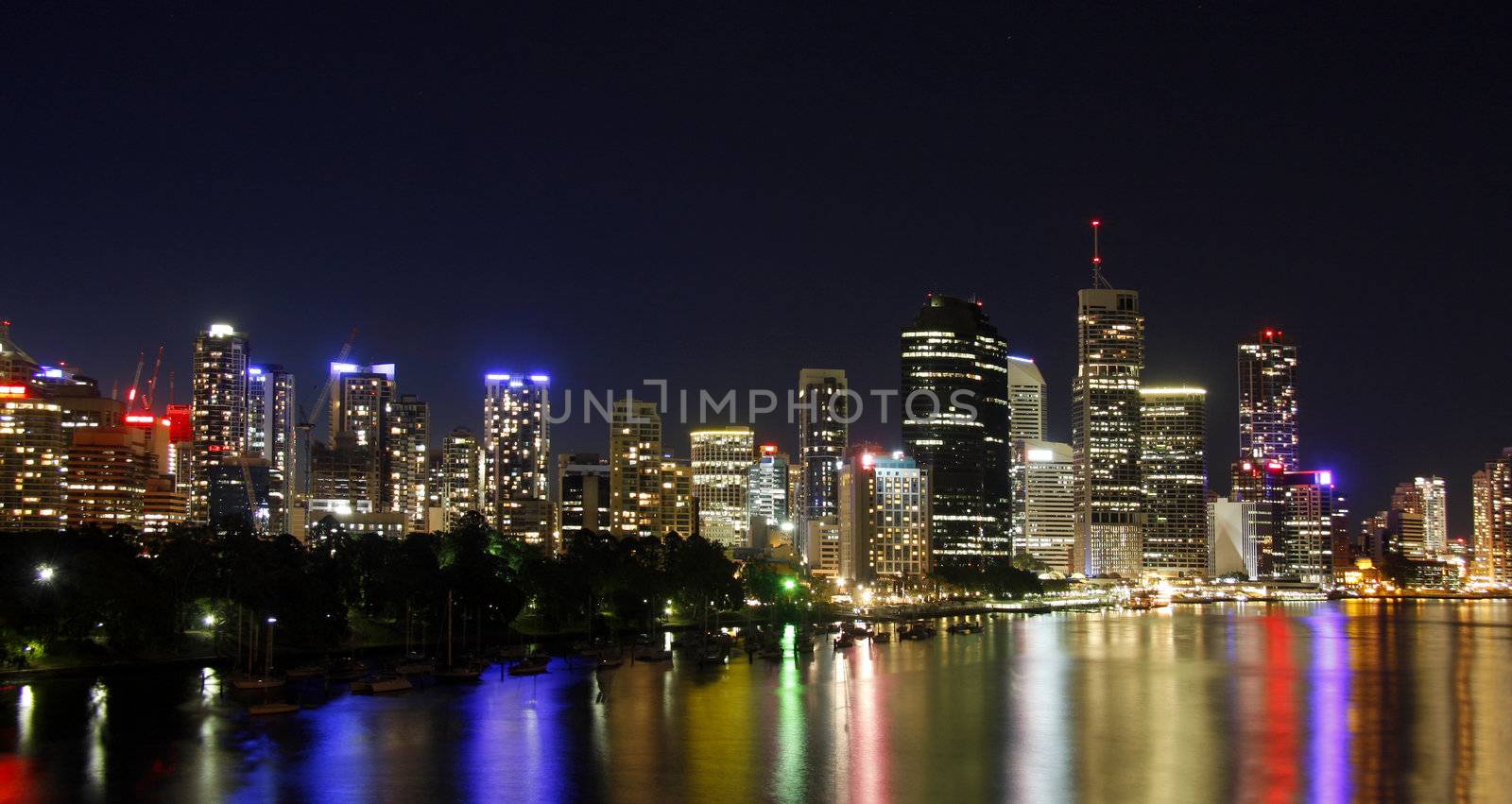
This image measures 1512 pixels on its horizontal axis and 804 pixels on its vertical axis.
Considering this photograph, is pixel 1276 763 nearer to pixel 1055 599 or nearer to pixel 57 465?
pixel 1055 599

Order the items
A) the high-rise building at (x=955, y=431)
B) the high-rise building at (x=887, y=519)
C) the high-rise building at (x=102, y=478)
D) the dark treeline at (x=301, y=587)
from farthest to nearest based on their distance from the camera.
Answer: the high-rise building at (x=955, y=431) < the high-rise building at (x=887, y=519) < the high-rise building at (x=102, y=478) < the dark treeline at (x=301, y=587)

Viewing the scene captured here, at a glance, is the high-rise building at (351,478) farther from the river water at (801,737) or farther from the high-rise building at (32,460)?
the river water at (801,737)

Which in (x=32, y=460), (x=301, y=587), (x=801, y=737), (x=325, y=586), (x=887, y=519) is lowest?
(x=801, y=737)

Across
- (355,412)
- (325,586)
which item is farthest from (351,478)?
(325,586)

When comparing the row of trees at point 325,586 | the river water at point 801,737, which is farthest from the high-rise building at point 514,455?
the river water at point 801,737

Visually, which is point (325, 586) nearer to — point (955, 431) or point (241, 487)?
point (955, 431)
